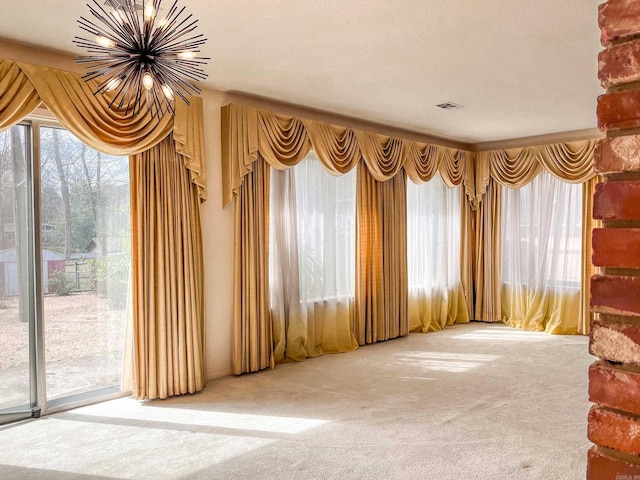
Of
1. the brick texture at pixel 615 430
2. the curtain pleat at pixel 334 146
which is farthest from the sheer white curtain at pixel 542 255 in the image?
the brick texture at pixel 615 430

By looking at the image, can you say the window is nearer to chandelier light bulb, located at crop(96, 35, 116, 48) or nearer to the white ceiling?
the white ceiling

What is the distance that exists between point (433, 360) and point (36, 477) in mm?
3413

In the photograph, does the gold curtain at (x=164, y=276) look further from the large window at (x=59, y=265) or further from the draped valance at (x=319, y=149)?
the draped valance at (x=319, y=149)

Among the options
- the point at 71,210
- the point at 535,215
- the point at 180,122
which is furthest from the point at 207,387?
the point at 535,215

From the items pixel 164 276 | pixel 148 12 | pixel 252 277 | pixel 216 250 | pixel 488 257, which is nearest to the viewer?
pixel 148 12

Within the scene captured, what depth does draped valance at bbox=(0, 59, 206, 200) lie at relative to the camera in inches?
121

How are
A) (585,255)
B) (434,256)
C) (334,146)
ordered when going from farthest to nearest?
(434,256), (585,255), (334,146)

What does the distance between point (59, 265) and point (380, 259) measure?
327 cm

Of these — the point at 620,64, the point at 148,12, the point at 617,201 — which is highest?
the point at 148,12

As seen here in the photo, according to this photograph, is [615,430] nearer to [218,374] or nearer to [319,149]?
[218,374]

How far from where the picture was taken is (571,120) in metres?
5.49

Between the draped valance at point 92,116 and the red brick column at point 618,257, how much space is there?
3.36m

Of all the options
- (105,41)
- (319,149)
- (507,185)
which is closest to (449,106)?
(319,149)

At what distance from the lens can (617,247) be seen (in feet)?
1.63
